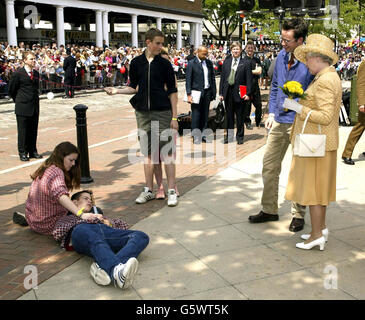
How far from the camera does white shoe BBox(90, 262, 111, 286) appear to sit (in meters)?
3.86

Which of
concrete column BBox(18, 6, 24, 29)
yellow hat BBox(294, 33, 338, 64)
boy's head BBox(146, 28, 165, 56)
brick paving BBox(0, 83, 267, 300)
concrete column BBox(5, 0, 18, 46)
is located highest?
concrete column BBox(18, 6, 24, 29)

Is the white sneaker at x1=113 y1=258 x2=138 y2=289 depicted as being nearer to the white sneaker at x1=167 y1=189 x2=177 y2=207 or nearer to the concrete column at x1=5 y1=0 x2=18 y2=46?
the white sneaker at x1=167 y1=189 x2=177 y2=207

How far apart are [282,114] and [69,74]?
1689 cm

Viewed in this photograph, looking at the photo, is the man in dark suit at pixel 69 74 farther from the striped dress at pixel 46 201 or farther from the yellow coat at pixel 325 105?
the yellow coat at pixel 325 105

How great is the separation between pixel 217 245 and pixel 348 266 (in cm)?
120

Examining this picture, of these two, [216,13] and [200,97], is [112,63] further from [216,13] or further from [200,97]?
[216,13]

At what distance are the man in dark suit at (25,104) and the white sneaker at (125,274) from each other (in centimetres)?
565

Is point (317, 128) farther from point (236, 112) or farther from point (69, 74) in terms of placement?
point (69, 74)

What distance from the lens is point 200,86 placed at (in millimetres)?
9836

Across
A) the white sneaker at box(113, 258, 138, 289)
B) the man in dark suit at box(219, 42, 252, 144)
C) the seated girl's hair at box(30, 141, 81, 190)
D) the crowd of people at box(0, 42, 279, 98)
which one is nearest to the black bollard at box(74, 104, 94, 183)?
the seated girl's hair at box(30, 141, 81, 190)

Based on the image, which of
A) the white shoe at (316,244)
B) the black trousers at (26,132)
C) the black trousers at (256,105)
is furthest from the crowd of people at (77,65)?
the white shoe at (316,244)

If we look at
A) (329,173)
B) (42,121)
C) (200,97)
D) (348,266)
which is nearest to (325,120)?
(329,173)

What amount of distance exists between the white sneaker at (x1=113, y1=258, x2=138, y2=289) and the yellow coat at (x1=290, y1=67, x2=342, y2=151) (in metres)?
1.91

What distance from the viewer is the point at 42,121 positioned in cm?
1427
